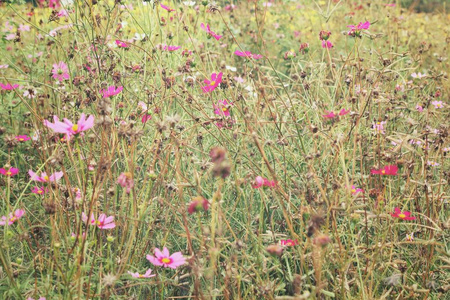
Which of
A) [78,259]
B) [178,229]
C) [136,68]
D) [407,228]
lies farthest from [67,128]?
[407,228]

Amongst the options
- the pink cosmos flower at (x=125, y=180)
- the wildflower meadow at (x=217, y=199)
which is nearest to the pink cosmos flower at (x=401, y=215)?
the wildflower meadow at (x=217, y=199)

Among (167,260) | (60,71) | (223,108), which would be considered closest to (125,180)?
(167,260)

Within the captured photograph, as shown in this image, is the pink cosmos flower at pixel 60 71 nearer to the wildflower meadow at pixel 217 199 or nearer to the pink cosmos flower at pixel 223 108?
the wildflower meadow at pixel 217 199

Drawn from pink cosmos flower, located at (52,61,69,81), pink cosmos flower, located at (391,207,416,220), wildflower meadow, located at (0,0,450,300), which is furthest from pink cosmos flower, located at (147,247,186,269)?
pink cosmos flower, located at (52,61,69,81)

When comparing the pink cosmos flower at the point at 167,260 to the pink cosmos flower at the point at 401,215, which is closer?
the pink cosmos flower at the point at 167,260

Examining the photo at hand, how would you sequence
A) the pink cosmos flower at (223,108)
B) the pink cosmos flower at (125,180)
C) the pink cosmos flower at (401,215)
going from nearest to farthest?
the pink cosmos flower at (125,180) → the pink cosmos flower at (401,215) → the pink cosmos flower at (223,108)

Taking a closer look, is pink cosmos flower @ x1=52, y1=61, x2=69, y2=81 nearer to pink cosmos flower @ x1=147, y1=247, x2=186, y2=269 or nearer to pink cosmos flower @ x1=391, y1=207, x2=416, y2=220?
pink cosmos flower @ x1=147, y1=247, x2=186, y2=269

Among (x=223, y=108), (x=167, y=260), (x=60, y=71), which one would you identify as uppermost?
(x=60, y=71)

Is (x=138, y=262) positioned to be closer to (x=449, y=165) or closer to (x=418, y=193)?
(x=418, y=193)

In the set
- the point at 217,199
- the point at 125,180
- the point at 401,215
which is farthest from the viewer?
the point at 401,215

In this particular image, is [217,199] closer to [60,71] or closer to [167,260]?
[167,260]

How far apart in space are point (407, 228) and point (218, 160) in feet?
3.33

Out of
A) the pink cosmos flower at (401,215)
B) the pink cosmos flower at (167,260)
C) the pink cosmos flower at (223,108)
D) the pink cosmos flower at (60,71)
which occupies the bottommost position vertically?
the pink cosmos flower at (167,260)

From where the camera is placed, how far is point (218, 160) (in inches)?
28.9
